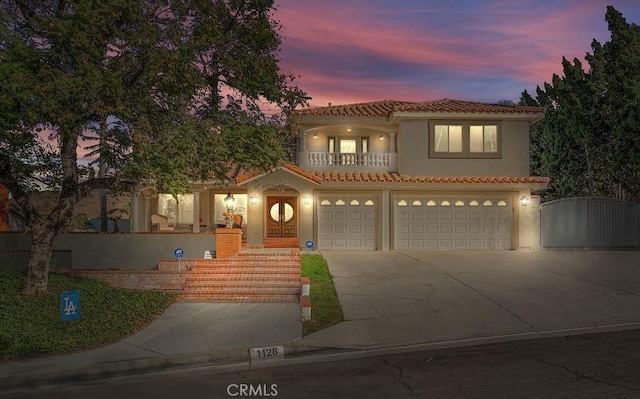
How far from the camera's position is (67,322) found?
10539mm

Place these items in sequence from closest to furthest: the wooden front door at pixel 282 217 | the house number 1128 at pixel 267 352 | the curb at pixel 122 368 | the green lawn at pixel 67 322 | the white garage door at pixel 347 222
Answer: the curb at pixel 122 368 < the house number 1128 at pixel 267 352 < the green lawn at pixel 67 322 < the white garage door at pixel 347 222 < the wooden front door at pixel 282 217

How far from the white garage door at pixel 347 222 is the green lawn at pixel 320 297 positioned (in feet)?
13.2

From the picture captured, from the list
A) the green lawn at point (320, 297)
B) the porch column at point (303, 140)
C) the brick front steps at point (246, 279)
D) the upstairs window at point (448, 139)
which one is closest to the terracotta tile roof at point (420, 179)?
the upstairs window at point (448, 139)

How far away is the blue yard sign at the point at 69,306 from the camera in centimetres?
1029

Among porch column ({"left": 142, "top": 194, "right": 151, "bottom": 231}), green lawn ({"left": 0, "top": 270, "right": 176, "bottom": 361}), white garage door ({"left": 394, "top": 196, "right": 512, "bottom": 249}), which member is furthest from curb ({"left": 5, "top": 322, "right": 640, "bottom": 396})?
porch column ({"left": 142, "top": 194, "right": 151, "bottom": 231})

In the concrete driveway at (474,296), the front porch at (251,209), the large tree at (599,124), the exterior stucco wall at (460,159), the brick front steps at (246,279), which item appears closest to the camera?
the concrete driveway at (474,296)

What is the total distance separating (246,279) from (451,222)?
10.8 metres

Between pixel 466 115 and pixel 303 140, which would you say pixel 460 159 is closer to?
pixel 466 115

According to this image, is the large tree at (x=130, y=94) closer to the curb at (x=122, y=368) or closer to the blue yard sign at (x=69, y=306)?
the blue yard sign at (x=69, y=306)

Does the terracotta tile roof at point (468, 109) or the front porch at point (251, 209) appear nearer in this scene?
the front porch at point (251, 209)

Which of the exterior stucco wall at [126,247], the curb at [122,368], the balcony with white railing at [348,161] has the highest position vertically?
the balcony with white railing at [348,161]

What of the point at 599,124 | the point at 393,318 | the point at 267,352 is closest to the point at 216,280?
the point at 393,318

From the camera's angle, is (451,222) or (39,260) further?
(451,222)

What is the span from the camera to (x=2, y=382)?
24.9 ft
